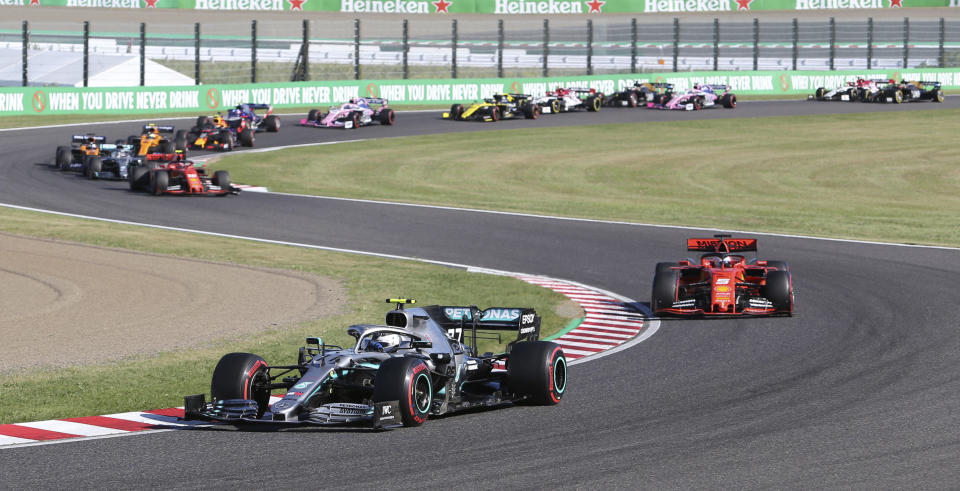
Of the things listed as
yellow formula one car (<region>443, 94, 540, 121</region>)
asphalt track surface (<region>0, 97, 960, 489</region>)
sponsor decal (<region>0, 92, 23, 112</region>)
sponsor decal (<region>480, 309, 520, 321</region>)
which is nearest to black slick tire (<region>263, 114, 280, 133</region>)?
yellow formula one car (<region>443, 94, 540, 121</region>)

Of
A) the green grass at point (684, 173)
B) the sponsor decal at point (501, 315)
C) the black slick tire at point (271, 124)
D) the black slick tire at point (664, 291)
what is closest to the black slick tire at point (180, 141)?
the green grass at point (684, 173)

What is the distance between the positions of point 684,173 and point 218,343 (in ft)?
92.4

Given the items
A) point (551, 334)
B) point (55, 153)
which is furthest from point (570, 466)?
point (55, 153)

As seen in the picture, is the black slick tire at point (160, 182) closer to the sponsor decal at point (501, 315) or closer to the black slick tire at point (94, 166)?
the black slick tire at point (94, 166)

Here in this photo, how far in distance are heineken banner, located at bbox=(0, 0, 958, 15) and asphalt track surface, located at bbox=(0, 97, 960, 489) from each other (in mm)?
46640

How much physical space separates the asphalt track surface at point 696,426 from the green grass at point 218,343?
1658 mm

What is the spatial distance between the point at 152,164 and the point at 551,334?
2037 cm

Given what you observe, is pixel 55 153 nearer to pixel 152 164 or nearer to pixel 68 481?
pixel 152 164

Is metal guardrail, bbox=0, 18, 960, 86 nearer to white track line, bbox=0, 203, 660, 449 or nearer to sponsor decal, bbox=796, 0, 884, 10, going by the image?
sponsor decal, bbox=796, 0, 884, 10

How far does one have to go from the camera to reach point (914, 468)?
10.0m

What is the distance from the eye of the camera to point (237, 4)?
67500mm

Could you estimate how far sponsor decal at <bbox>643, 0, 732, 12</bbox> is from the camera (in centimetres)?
7369

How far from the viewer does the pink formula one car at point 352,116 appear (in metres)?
51.5

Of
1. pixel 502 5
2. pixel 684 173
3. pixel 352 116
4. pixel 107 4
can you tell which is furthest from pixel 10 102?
pixel 502 5
